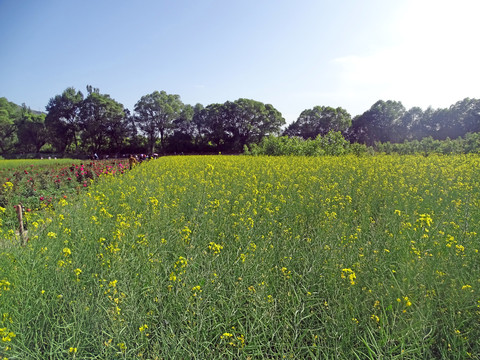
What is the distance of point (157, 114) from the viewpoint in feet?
144

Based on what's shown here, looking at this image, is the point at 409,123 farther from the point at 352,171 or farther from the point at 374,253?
the point at 374,253

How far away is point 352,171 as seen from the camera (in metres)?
7.75

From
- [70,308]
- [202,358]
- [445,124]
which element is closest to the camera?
[202,358]

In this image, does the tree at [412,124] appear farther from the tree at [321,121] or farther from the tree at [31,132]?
the tree at [31,132]

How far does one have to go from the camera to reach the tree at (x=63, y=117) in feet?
137

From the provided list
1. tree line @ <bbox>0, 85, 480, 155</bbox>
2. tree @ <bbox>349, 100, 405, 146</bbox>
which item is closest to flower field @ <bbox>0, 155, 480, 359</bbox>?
tree line @ <bbox>0, 85, 480, 155</bbox>

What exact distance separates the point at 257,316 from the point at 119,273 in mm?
1274

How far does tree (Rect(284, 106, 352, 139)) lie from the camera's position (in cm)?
4534

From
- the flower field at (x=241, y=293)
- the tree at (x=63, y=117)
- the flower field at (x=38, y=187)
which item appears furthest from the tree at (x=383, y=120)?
the tree at (x=63, y=117)

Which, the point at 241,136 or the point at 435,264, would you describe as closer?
the point at 435,264

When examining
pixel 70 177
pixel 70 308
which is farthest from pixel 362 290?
pixel 70 177

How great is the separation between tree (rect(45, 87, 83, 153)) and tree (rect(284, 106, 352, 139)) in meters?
37.1

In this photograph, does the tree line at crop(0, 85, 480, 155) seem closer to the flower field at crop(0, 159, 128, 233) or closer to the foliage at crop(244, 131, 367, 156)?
the foliage at crop(244, 131, 367, 156)

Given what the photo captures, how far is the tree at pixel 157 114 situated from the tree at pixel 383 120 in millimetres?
31661
